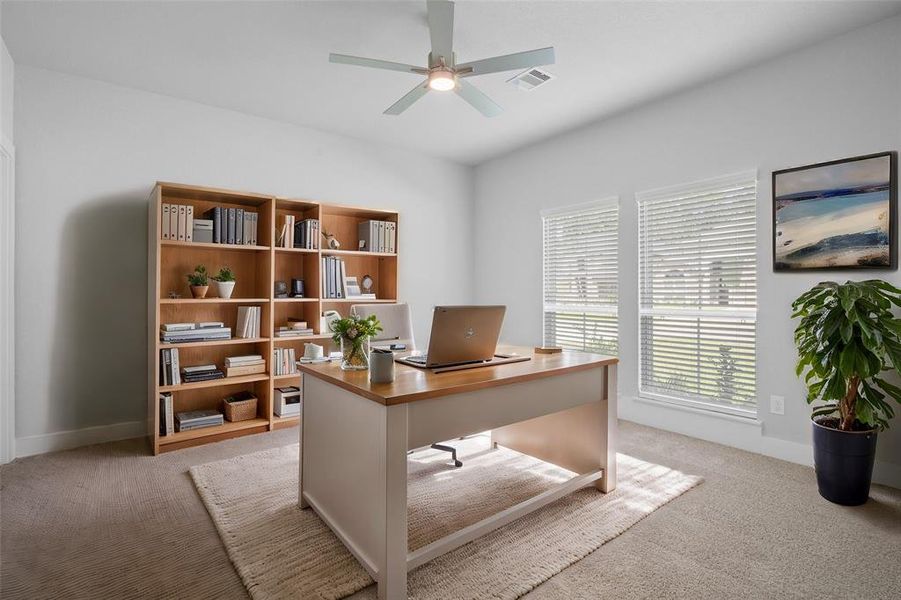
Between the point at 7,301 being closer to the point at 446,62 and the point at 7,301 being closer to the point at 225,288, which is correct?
the point at 225,288

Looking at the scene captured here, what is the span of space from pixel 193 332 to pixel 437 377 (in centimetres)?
224

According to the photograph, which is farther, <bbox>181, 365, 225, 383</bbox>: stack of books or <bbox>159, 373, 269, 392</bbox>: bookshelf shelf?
<bbox>181, 365, 225, 383</bbox>: stack of books

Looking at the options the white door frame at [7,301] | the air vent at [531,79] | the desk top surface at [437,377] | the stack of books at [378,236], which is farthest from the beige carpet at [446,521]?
the air vent at [531,79]

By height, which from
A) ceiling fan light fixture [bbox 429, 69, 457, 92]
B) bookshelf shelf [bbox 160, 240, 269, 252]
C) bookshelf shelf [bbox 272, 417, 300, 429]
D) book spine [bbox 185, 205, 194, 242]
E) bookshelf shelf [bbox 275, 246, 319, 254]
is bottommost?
bookshelf shelf [bbox 272, 417, 300, 429]

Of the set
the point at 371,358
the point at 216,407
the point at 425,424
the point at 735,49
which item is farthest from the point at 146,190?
the point at 735,49

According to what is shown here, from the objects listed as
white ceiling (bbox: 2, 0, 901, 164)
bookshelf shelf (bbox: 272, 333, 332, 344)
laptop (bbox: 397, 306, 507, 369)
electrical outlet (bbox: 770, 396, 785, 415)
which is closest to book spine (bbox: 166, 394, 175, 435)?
bookshelf shelf (bbox: 272, 333, 332, 344)

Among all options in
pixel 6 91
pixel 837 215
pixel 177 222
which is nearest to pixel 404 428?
pixel 177 222

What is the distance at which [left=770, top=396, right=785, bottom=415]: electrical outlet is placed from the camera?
9.97 feet

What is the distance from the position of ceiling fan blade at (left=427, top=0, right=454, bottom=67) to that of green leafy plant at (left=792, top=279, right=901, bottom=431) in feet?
7.85

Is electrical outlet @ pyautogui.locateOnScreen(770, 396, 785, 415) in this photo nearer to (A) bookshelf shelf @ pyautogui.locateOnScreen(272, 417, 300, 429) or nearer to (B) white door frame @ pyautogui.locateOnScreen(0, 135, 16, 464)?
(A) bookshelf shelf @ pyautogui.locateOnScreen(272, 417, 300, 429)

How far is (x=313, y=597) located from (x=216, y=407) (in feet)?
8.26

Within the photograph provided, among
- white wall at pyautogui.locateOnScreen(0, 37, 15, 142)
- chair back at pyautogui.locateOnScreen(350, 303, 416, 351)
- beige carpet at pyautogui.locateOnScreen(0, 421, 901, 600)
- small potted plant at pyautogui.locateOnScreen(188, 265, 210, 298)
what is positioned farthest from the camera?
small potted plant at pyautogui.locateOnScreen(188, 265, 210, 298)

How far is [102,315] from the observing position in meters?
3.35

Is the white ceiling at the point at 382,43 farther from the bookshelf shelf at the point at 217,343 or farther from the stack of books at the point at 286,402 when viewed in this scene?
the stack of books at the point at 286,402
